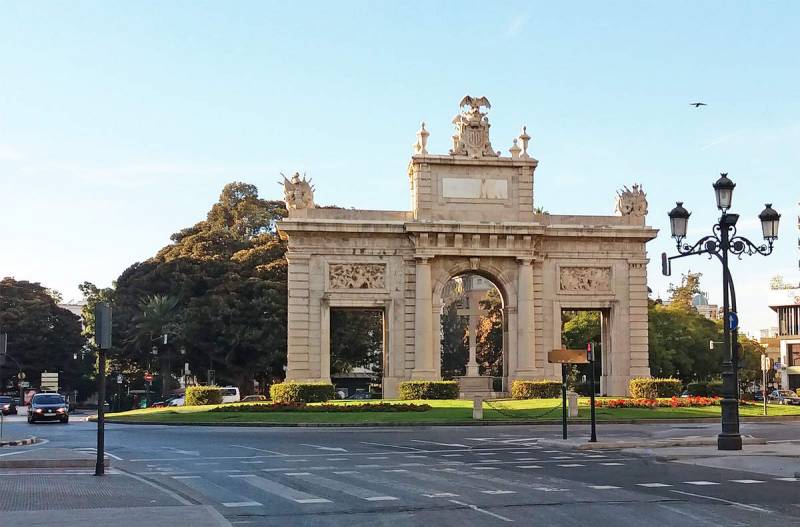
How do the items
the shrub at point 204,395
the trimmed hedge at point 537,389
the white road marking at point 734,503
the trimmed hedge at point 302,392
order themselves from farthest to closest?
the shrub at point 204,395 → the trimmed hedge at point 537,389 → the trimmed hedge at point 302,392 → the white road marking at point 734,503

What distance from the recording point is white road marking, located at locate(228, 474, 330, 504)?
15750mm

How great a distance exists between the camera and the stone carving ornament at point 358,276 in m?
55.6

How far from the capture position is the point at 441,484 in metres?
17.8

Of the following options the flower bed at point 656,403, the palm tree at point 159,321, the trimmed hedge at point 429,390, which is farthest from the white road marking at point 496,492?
the palm tree at point 159,321

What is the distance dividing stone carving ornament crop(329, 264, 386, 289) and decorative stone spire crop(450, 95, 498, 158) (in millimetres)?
8250

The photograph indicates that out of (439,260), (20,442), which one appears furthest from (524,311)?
(20,442)

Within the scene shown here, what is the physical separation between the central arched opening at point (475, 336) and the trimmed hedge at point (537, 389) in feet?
9.41

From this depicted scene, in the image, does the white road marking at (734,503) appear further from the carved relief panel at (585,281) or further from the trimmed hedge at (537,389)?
the carved relief panel at (585,281)

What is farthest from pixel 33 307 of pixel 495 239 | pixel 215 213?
pixel 495 239

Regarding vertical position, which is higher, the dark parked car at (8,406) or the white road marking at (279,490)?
the white road marking at (279,490)

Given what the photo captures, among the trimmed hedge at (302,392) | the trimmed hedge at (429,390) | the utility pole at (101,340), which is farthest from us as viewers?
the trimmed hedge at (429,390)

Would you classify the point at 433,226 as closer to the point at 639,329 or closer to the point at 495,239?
the point at 495,239

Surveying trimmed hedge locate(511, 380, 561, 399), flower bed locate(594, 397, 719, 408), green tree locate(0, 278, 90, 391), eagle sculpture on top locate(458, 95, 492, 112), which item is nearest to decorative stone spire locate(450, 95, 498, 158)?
eagle sculpture on top locate(458, 95, 492, 112)

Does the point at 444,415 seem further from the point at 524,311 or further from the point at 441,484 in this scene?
the point at 441,484
